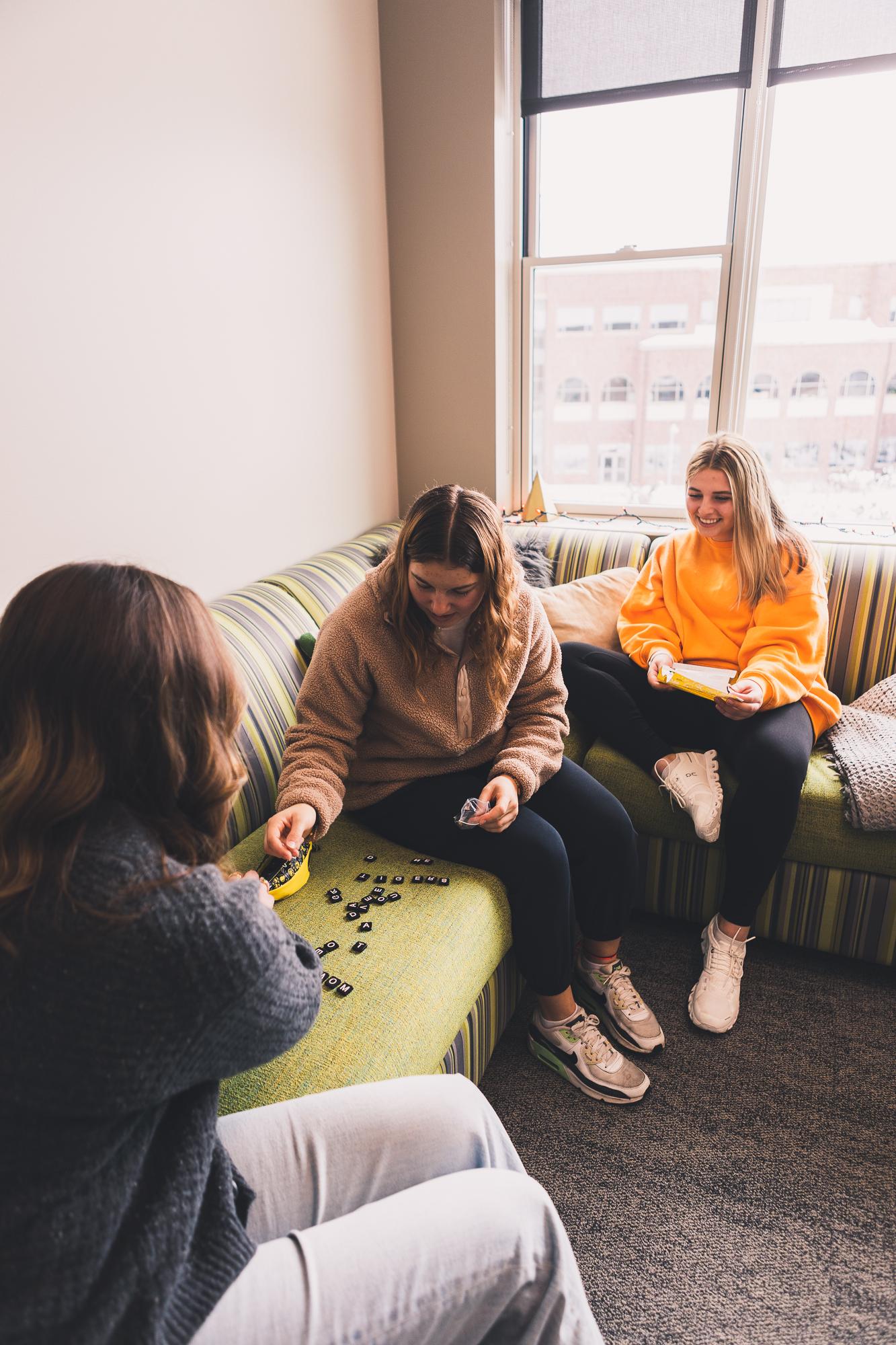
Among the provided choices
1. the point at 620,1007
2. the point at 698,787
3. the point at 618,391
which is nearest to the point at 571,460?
the point at 618,391

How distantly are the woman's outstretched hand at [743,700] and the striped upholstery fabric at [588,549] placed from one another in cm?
76

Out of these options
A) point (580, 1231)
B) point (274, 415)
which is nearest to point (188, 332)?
point (274, 415)

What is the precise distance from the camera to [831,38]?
250cm

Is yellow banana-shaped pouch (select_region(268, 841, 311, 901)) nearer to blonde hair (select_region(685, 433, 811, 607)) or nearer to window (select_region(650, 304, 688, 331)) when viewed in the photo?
blonde hair (select_region(685, 433, 811, 607))

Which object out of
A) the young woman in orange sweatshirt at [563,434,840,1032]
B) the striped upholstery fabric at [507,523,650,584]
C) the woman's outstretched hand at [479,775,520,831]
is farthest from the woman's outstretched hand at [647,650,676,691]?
the woman's outstretched hand at [479,775,520,831]

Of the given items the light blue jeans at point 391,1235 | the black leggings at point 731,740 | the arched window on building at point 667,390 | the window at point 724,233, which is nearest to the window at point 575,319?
the window at point 724,233

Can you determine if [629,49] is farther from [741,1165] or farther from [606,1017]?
[741,1165]

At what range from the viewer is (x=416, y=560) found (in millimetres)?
1560

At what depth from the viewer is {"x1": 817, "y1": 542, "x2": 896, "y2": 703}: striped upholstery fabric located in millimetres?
2314

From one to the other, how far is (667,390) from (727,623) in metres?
1.18

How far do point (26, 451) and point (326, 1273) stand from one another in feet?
4.50

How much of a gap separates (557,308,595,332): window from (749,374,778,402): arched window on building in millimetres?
601

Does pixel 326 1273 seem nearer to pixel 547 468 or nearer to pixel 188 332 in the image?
pixel 188 332

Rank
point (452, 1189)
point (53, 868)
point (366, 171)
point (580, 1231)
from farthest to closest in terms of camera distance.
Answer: point (366, 171) < point (580, 1231) < point (452, 1189) < point (53, 868)
